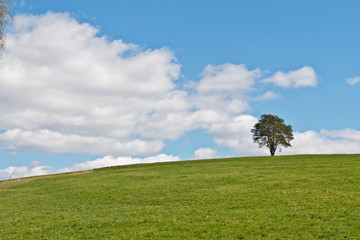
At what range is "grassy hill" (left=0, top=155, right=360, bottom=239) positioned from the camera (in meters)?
18.8

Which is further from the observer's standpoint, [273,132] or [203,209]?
[273,132]

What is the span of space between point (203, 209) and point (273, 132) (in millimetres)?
70151

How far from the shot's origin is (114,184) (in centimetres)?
4062

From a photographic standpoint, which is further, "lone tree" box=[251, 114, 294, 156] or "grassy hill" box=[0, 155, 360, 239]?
"lone tree" box=[251, 114, 294, 156]

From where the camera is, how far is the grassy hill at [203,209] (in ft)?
61.6

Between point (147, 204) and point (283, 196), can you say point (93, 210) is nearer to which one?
point (147, 204)

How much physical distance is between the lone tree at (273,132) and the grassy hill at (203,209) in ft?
169

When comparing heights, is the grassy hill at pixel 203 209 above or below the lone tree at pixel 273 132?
below

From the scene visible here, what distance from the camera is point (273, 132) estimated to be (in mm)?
90250

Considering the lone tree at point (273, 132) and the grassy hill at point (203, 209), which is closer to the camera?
the grassy hill at point (203, 209)

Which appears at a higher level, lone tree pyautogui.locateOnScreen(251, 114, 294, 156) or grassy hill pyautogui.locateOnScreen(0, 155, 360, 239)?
lone tree pyautogui.locateOnScreen(251, 114, 294, 156)

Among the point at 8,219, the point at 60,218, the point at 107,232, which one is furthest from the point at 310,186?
the point at 8,219

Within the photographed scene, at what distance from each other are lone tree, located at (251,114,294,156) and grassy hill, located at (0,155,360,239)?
51.6 m

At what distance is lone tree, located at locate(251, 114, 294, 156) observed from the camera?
8988cm
